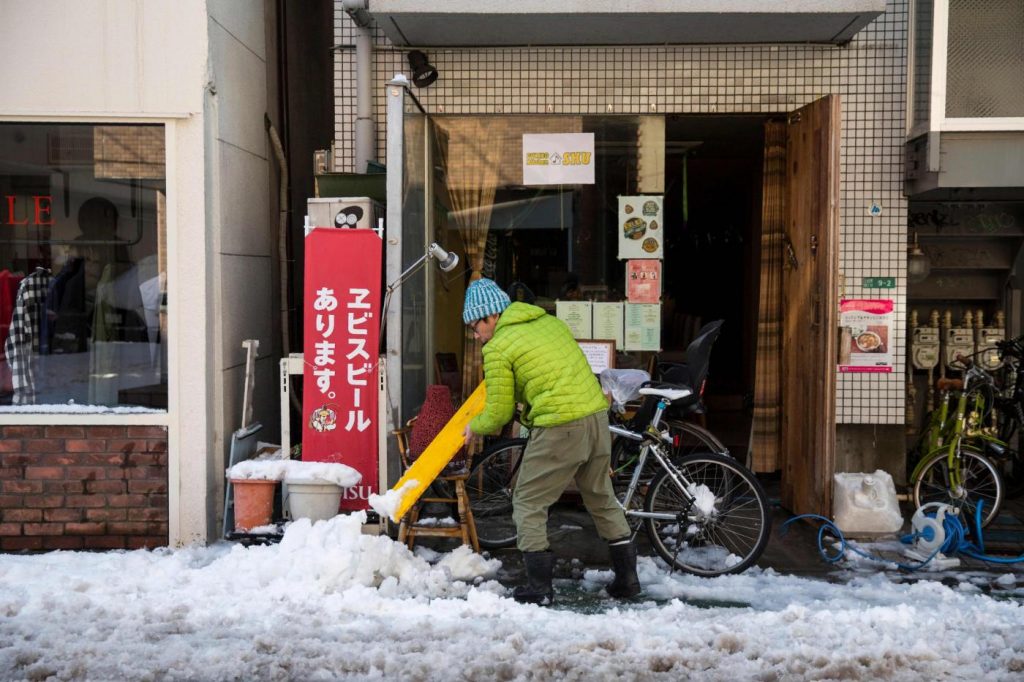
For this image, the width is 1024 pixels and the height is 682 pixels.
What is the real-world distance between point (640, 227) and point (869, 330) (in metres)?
1.98

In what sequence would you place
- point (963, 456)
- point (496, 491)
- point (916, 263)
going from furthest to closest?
point (916, 263), point (963, 456), point (496, 491)

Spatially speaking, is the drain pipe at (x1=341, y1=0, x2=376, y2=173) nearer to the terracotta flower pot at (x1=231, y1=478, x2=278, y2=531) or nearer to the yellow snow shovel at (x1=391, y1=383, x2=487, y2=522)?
the yellow snow shovel at (x1=391, y1=383, x2=487, y2=522)

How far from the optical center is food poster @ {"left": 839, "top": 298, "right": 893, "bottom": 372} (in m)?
7.85

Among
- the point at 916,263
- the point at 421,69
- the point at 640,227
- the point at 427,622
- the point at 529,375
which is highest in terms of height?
the point at 421,69

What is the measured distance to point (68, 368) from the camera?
283 inches

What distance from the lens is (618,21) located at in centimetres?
726

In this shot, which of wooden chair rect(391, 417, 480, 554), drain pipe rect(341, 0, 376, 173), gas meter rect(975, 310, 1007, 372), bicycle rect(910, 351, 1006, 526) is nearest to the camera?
wooden chair rect(391, 417, 480, 554)

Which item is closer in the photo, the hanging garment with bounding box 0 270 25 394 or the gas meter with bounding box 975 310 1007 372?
the hanging garment with bounding box 0 270 25 394

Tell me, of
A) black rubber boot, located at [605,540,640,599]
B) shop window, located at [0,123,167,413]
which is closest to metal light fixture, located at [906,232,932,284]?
black rubber boot, located at [605,540,640,599]

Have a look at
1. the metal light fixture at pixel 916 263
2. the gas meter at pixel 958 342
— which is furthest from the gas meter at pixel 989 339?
the metal light fixture at pixel 916 263

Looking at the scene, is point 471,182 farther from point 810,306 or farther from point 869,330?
point 869,330

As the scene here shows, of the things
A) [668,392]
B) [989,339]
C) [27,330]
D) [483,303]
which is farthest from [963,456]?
[27,330]

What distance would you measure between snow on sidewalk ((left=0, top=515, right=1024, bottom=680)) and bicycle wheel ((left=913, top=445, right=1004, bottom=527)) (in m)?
1.11

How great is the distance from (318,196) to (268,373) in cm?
177
